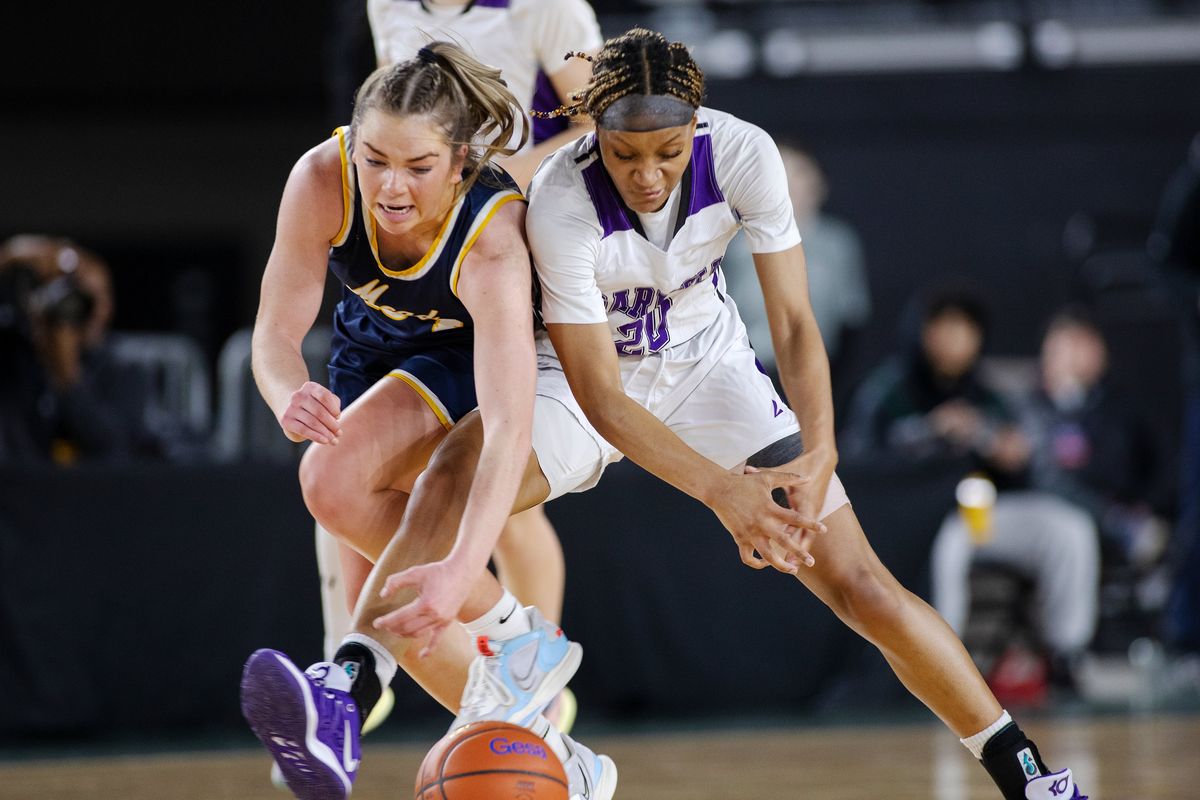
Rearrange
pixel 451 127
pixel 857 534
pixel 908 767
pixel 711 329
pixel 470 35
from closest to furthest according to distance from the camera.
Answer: pixel 451 127, pixel 857 534, pixel 711 329, pixel 470 35, pixel 908 767

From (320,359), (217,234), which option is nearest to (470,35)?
(320,359)

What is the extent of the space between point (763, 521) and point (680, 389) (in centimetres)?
49

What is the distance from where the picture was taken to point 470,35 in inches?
140

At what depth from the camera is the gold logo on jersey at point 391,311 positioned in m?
3.10

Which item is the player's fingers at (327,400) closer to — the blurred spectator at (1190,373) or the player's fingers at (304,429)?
the player's fingers at (304,429)

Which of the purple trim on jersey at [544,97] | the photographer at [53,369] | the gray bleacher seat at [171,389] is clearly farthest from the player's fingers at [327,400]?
the gray bleacher seat at [171,389]

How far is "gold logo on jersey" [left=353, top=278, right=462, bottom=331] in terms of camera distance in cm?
310

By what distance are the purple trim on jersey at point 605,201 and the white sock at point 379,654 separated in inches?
35.5

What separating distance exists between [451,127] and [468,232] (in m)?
0.21

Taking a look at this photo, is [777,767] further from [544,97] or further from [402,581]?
[402,581]

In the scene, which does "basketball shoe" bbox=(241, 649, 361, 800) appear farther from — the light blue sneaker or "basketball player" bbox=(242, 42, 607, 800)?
the light blue sneaker

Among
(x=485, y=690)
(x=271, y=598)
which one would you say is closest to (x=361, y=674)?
(x=485, y=690)

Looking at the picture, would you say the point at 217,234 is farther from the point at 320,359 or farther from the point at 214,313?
the point at 320,359

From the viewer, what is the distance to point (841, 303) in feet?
22.0
